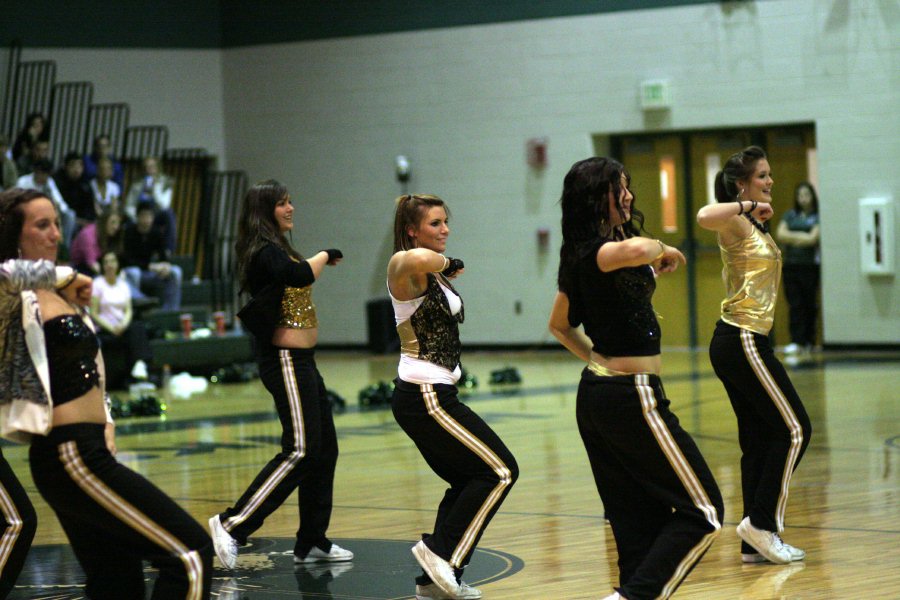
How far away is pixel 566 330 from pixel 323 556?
1.98m

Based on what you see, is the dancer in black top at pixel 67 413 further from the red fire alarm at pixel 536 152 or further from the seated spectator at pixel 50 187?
the red fire alarm at pixel 536 152

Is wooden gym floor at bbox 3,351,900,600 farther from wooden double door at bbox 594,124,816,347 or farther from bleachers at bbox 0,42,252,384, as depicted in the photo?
bleachers at bbox 0,42,252,384

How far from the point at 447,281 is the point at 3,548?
1.94 m

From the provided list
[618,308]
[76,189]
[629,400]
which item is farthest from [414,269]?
[76,189]

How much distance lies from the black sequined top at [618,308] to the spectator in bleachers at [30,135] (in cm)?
1494

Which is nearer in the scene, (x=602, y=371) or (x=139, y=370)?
(x=602, y=371)

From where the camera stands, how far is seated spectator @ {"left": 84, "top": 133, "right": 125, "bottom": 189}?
1798 centimetres

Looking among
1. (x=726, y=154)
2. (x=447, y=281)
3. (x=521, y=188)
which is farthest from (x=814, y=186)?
(x=447, y=281)

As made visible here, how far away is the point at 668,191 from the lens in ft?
59.7

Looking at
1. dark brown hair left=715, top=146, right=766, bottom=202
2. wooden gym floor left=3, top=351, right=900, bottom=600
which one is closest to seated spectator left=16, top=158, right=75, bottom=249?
wooden gym floor left=3, top=351, right=900, bottom=600

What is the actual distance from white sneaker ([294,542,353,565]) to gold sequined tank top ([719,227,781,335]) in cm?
199

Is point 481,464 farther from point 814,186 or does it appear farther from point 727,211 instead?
point 814,186

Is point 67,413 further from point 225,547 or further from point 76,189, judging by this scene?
point 76,189

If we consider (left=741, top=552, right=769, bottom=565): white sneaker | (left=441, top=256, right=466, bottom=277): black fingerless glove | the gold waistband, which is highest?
(left=441, top=256, right=466, bottom=277): black fingerless glove
